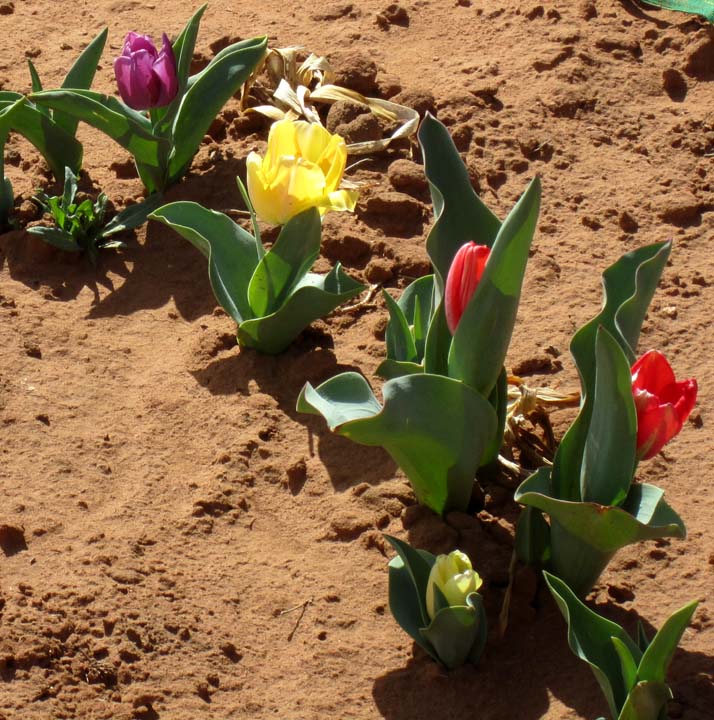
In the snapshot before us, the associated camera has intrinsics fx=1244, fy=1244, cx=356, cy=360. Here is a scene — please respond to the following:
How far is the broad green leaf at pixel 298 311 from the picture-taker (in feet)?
10.6

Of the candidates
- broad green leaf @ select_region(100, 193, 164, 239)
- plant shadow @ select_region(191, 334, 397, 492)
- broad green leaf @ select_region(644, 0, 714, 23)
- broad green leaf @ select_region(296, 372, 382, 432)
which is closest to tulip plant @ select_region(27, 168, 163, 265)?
broad green leaf @ select_region(100, 193, 164, 239)

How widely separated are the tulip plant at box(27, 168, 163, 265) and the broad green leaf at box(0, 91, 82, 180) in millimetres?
134

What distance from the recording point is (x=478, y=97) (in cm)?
430

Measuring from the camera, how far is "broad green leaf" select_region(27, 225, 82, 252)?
3.68 metres

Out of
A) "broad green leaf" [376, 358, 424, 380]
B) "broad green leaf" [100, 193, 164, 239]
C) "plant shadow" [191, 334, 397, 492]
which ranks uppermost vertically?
"broad green leaf" [376, 358, 424, 380]

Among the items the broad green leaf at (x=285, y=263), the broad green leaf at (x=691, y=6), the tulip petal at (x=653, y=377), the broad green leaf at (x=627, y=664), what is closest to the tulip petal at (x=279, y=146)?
the broad green leaf at (x=285, y=263)

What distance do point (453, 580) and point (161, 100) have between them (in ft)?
5.96

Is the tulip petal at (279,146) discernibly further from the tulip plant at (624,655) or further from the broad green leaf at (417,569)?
the tulip plant at (624,655)

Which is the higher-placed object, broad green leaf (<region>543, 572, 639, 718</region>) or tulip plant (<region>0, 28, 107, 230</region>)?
tulip plant (<region>0, 28, 107, 230</region>)

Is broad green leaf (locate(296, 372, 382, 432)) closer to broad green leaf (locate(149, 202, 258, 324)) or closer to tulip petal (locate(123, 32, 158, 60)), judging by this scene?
broad green leaf (locate(149, 202, 258, 324))

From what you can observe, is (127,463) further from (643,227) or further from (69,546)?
(643,227)

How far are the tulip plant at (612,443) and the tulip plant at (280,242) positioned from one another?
764mm

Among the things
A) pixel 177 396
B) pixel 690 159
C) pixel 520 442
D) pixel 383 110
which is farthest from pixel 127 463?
pixel 690 159

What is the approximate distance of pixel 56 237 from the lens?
3.70 meters
